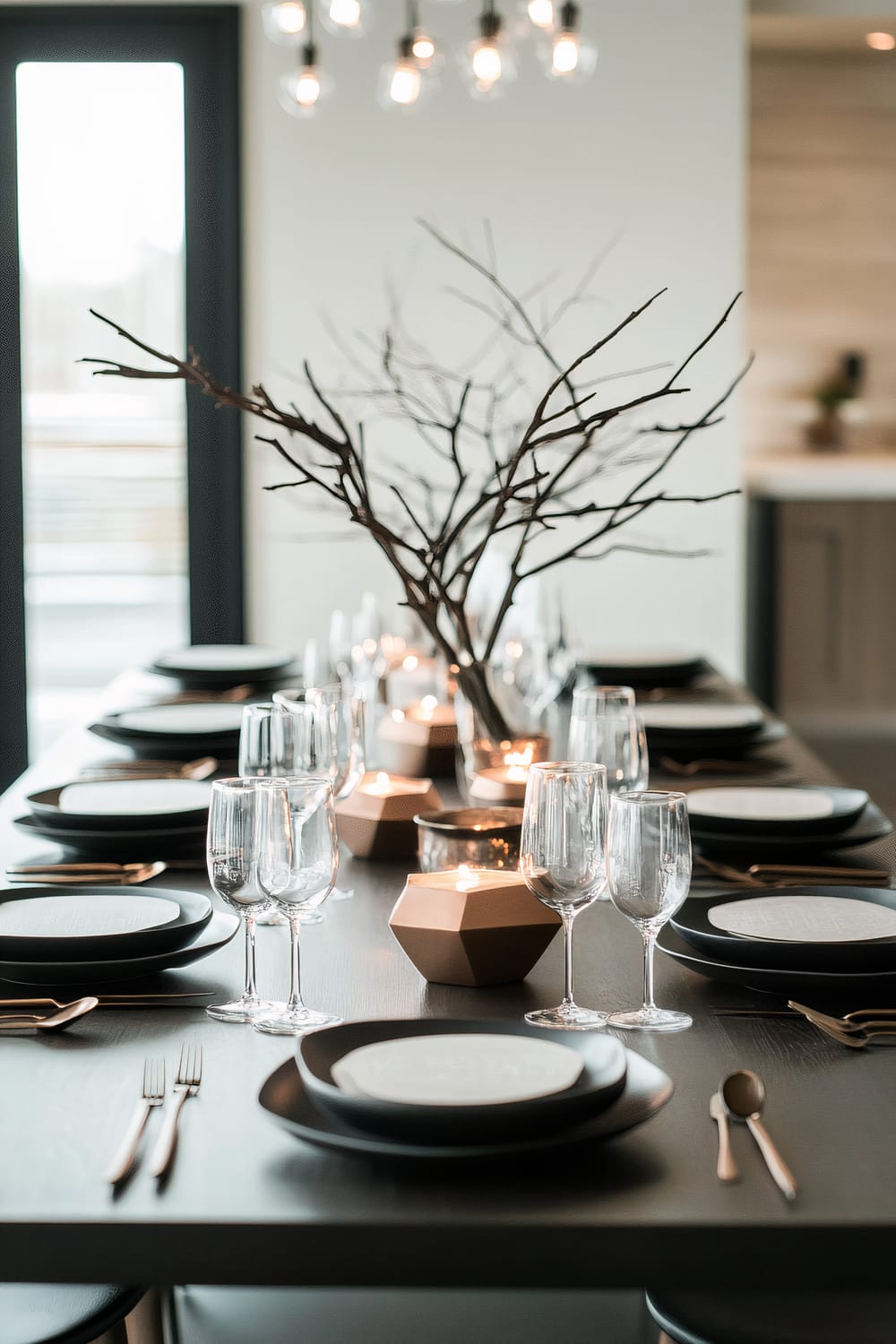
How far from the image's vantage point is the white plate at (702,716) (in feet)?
7.24

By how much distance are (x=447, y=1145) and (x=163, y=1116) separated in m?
0.20

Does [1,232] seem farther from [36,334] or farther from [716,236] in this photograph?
[716,236]

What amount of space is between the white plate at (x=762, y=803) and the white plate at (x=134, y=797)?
1.98ft

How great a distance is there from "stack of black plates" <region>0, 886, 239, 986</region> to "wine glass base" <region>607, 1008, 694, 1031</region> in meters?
0.34

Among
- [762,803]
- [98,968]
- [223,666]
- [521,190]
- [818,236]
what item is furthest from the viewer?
[818,236]

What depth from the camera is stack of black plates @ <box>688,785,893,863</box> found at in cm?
160

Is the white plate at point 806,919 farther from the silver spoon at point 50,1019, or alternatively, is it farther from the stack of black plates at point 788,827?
the silver spoon at point 50,1019

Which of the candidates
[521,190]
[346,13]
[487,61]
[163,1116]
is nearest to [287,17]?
[346,13]

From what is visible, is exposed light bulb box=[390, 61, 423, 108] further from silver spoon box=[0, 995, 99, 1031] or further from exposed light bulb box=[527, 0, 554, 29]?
silver spoon box=[0, 995, 99, 1031]

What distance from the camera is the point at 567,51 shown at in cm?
273

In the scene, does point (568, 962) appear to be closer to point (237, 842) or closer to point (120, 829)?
point (237, 842)

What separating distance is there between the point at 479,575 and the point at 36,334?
1873mm

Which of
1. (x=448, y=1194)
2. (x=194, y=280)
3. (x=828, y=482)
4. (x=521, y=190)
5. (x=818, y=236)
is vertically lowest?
(x=448, y=1194)

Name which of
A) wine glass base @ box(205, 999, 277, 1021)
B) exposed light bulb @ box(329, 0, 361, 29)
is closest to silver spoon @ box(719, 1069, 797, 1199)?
wine glass base @ box(205, 999, 277, 1021)
